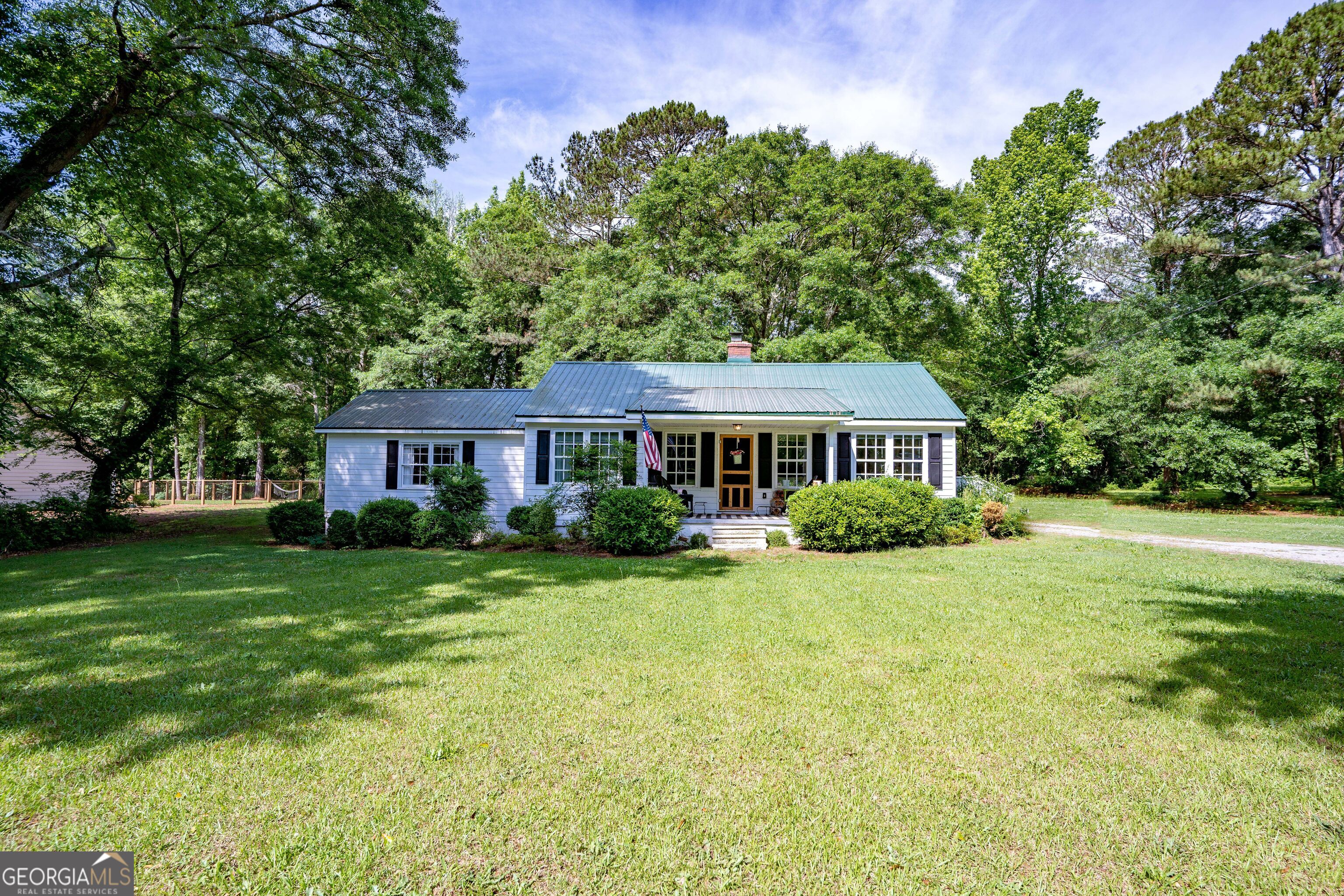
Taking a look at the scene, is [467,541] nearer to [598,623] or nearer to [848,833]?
[598,623]

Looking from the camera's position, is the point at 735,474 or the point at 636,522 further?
the point at 735,474

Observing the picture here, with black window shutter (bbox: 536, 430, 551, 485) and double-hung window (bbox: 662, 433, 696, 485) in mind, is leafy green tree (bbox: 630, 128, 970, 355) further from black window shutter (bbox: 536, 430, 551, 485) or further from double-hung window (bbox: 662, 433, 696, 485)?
black window shutter (bbox: 536, 430, 551, 485)

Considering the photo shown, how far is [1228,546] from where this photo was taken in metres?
11.5

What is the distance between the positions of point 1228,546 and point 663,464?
41.1 ft

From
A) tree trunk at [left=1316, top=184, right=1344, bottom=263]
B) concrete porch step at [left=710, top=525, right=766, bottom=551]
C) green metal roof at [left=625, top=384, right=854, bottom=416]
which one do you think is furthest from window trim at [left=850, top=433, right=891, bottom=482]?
tree trunk at [left=1316, top=184, right=1344, bottom=263]

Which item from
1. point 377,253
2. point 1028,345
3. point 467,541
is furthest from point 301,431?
point 1028,345

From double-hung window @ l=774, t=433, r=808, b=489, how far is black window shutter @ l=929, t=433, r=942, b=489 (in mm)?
3225

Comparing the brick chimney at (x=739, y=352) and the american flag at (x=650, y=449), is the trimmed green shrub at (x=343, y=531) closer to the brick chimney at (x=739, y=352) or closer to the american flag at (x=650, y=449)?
the american flag at (x=650, y=449)

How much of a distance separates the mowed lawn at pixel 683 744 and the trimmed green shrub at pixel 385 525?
5615 millimetres

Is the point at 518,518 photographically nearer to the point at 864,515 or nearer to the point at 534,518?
the point at 534,518

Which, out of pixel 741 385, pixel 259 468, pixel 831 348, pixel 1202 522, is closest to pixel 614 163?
pixel 831 348

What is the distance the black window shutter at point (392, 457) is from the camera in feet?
52.4

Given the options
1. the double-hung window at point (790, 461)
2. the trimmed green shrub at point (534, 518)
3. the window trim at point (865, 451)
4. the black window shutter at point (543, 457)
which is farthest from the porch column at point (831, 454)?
the black window shutter at point (543, 457)

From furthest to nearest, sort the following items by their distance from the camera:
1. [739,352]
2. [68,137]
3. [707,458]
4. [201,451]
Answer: [201,451] < [739,352] < [707,458] < [68,137]
